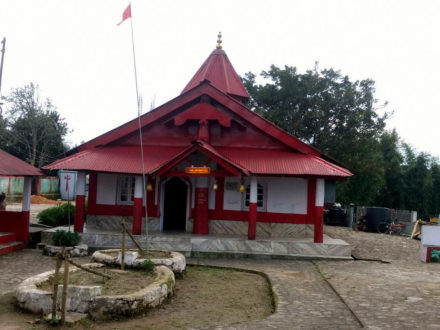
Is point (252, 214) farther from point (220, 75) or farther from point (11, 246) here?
point (220, 75)

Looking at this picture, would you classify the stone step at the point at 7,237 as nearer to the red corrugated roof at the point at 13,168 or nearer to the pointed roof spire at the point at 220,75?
the red corrugated roof at the point at 13,168

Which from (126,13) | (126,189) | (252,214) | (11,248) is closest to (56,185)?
(126,189)

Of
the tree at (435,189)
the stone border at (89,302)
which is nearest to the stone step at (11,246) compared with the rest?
the stone border at (89,302)

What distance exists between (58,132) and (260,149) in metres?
34.5

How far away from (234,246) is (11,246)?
692 centimetres

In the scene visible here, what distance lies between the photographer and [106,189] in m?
15.9

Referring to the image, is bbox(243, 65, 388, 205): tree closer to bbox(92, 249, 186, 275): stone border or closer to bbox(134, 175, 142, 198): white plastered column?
bbox(134, 175, 142, 198): white plastered column

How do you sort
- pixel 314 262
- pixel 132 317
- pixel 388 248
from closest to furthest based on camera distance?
pixel 132 317 → pixel 314 262 → pixel 388 248

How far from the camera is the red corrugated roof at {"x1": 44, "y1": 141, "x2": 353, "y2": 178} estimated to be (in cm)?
1366

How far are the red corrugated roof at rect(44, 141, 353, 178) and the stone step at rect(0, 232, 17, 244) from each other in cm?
244

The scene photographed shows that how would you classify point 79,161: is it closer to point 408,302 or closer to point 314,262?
point 314,262

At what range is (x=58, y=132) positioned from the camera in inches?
1752

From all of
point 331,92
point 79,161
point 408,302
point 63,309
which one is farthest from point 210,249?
point 331,92

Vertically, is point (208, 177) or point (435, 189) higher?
point (435, 189)
